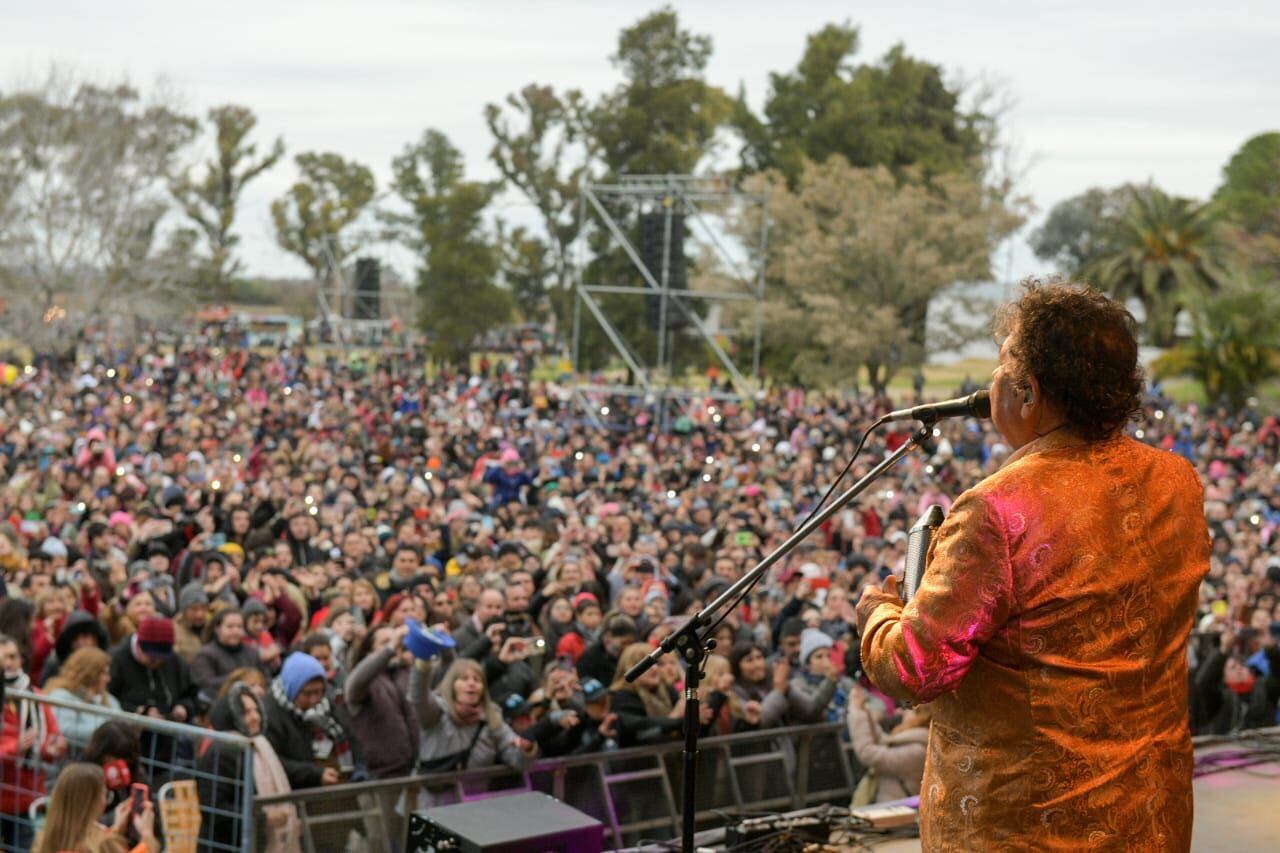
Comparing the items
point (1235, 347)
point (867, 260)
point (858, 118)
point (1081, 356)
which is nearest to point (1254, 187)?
point (858, 118)

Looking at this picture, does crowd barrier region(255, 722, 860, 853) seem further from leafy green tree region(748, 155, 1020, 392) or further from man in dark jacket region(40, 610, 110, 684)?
leafy green tree region(748, 155, 1020, 392)

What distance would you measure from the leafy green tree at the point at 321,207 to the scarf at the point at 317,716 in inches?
1839

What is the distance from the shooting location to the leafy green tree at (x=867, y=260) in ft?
101

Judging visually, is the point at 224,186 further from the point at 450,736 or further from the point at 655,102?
the point at 450,736

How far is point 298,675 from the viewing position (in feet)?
18.5

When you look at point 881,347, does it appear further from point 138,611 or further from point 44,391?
point 138,611

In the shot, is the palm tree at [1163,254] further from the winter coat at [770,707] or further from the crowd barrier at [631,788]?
the crowd barrier at [631,788]

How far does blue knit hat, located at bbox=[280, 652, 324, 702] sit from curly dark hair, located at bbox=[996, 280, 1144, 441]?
411cm

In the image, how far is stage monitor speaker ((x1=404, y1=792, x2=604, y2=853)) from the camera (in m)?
3.28

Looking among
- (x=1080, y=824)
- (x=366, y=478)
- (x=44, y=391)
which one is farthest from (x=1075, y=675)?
(x=44, y=391)

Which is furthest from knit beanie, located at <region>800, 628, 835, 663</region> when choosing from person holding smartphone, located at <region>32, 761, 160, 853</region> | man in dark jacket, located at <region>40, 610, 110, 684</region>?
person holding smartphone, located at <region>32, 761, 160, 853</region>

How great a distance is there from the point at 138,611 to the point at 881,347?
25989 mm

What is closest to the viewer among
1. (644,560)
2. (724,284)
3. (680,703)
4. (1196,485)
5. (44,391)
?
(1196,485)

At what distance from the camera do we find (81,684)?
565cm
